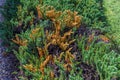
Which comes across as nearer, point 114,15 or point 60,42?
point 60,42

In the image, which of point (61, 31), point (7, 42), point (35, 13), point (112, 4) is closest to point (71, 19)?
point (61, 31)

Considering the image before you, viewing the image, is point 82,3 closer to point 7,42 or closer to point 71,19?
point 71,19

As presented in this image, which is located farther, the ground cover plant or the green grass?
the green grass

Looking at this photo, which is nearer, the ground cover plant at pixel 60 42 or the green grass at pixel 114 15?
the ground cover plant at pixel 60 42
